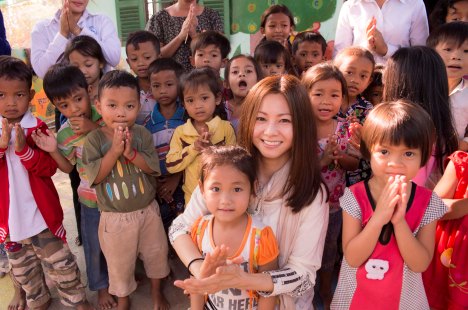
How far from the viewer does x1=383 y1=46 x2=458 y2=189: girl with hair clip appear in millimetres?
1809

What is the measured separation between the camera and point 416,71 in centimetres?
183

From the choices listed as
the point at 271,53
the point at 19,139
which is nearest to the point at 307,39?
the point at 271,53

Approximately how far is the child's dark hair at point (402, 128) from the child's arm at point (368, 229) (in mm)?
176

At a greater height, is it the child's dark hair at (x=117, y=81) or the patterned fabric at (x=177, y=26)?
the patterned fabric at (x=177, y=26)

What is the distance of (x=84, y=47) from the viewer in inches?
104

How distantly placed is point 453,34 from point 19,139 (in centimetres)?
242

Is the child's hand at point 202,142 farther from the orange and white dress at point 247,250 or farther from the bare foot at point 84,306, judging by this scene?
the bare foot at point 84,306

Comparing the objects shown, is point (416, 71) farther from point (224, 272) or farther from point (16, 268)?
point (16, 268)

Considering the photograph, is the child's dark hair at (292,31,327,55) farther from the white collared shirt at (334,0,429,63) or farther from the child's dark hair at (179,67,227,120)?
the child's dark hair at (179,67,227,120)

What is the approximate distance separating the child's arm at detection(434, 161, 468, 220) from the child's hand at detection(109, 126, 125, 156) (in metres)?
1.52

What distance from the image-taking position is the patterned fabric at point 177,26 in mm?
3377

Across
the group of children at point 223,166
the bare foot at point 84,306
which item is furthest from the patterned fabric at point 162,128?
the bare foot at point 84,306

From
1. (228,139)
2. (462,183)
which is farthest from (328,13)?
(462,183)

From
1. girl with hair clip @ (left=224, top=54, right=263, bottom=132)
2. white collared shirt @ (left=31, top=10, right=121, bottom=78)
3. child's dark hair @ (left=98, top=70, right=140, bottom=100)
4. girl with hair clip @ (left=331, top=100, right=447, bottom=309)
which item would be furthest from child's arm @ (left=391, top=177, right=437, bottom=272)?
white collared shirt @ (left=31, top=10, right=121, bottom=78)
